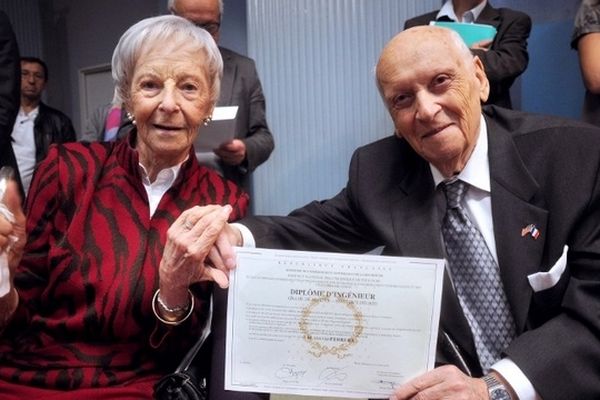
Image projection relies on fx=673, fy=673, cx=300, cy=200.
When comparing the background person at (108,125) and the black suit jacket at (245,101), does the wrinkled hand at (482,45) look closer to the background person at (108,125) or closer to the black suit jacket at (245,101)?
the black suit jacket at (245,101)

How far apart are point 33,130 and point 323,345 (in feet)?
11.3

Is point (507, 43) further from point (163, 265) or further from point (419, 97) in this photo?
point (163, 265)

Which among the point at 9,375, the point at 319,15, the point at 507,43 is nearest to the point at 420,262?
the point at 9,375

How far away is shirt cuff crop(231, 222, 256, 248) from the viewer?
1587 mm

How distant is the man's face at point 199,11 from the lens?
264cm

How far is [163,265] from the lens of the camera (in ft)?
4.80

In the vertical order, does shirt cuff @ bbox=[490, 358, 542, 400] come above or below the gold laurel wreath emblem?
below

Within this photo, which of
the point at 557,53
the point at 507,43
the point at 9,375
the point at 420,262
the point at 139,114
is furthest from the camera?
the point at 557,53

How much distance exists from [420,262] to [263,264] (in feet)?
0.98

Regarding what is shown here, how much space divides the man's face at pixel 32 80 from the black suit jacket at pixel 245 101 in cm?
234

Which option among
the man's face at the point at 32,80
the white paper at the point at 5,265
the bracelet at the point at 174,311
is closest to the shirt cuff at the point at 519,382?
the bracelet at the point at 174,311

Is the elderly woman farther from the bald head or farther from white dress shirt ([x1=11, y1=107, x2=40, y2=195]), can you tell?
white dress shirt ([x1=11, y1=107, x2=40, y2=195])
